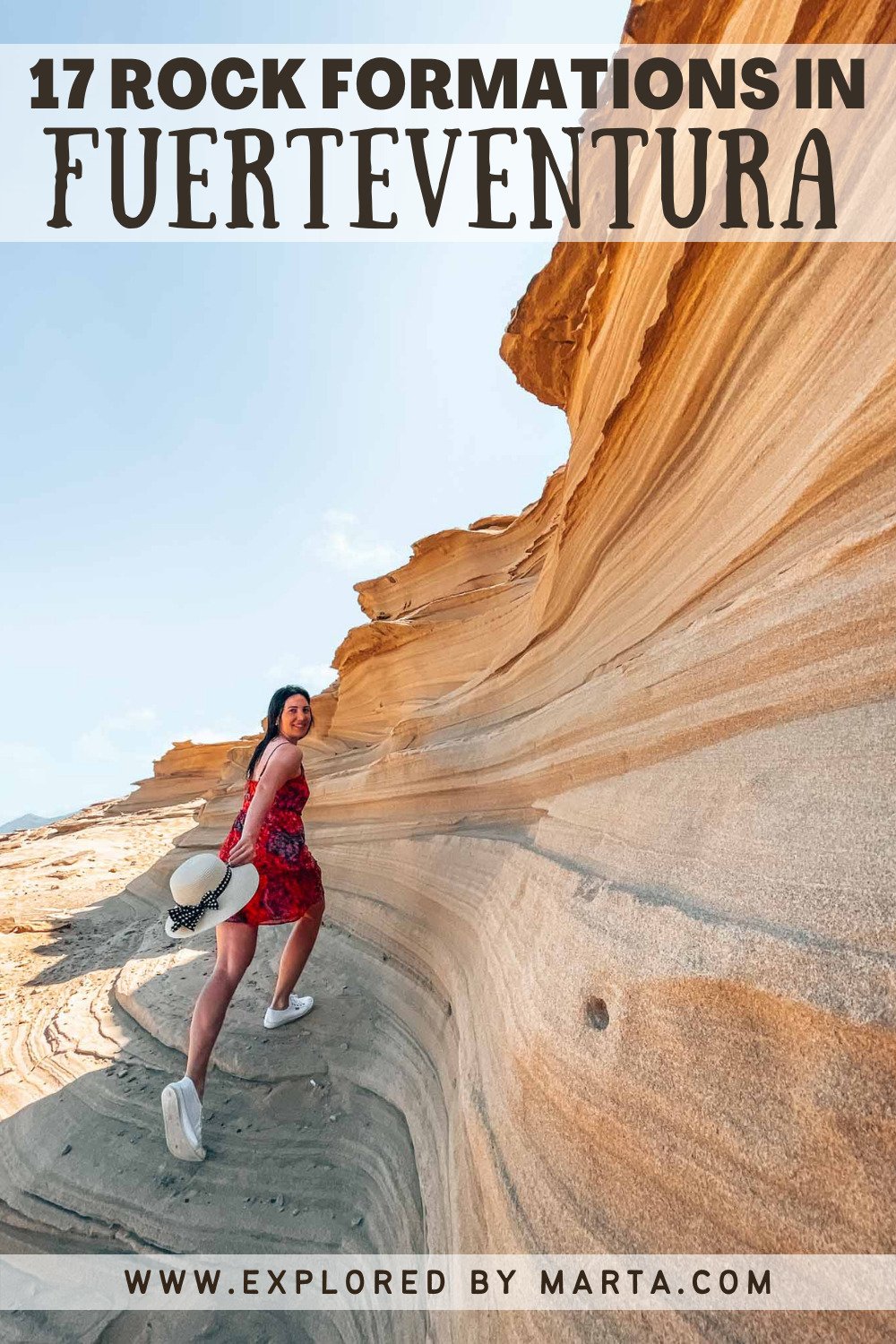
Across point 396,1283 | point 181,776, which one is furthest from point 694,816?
point 181,776

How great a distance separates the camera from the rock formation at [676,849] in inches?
49.8

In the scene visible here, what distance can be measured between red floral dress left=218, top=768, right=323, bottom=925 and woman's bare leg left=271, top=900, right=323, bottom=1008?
0.13 m

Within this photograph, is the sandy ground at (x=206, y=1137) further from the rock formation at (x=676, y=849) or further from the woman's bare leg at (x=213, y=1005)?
the woman's bare leg at (x=213, y=1005)

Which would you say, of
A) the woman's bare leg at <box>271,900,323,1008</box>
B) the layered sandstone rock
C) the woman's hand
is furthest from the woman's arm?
the layered sandstone rock

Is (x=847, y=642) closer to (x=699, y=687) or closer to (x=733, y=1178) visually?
(x=699, y=687)

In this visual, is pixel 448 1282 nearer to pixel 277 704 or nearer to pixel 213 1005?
pixel 213 1005

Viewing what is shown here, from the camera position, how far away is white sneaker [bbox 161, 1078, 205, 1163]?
3295mm

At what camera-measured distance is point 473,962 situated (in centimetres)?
345

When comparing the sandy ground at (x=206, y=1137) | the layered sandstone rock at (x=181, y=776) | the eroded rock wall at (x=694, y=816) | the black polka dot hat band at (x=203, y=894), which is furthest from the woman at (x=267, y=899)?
the layered sandstone rock at (x=181, y=776)

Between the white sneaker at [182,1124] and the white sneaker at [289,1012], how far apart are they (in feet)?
3.10

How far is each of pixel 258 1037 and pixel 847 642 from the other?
447 cm

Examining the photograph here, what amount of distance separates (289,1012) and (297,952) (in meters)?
0.51

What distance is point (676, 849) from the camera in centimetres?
195

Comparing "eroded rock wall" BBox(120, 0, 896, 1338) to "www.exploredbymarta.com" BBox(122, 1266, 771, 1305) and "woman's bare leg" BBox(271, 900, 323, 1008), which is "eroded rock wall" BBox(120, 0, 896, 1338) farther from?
"woman's bare leg" BBox(271, 900, 323, 1008)
